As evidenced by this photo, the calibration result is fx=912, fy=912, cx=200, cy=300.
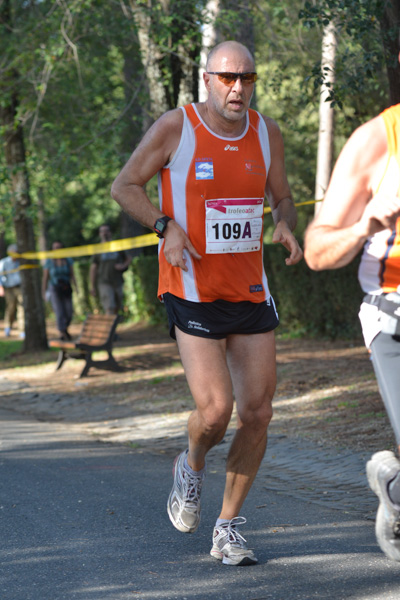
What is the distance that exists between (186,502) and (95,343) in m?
8.78

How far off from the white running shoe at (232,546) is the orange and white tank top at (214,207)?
1063 millimetres

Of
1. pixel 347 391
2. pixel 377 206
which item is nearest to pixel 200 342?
pixel 377 206

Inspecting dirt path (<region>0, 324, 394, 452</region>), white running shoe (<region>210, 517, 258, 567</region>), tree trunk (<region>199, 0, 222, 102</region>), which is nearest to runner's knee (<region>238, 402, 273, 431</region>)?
white running shoe (<region>210, 517, 258, 567</region>)

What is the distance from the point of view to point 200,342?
163 inches

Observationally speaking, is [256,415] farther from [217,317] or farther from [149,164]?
[149,164]

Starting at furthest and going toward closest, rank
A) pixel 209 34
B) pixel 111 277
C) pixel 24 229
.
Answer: pixel 24 229
pixel 111 277
pixel 209 34

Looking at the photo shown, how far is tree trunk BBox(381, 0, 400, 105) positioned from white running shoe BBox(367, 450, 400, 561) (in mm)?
6015

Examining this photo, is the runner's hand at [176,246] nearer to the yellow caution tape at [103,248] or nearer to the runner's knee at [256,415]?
the runner's knee at [256,415]

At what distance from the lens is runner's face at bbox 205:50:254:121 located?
13.6 feet

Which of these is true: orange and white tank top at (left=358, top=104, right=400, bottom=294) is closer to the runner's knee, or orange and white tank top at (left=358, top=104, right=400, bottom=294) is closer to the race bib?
the race bib

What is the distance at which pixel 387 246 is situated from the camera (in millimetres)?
2934

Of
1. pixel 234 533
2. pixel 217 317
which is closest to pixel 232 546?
pixel 234 533

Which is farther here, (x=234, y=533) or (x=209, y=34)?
(x=209, y=34)

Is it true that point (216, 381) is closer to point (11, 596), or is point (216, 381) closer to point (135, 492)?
point (11, 596)
